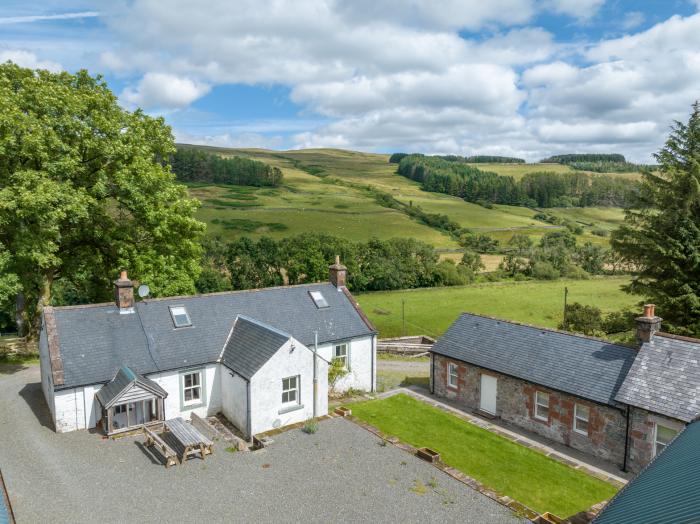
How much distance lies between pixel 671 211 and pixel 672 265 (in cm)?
340

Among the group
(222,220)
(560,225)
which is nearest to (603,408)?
(222,220)

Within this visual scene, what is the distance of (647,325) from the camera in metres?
20.1

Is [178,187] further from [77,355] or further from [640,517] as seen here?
[640,517]

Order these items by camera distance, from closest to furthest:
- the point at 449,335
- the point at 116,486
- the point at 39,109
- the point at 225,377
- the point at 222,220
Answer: the point at 116,486, the point at 225,377, the point at 39,109, the point at 449,335, the point at 222,220

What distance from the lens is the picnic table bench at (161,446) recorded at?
16.5m

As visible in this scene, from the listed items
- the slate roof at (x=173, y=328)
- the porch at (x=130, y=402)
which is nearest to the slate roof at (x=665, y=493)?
the slate roof at (x=173, y=328)

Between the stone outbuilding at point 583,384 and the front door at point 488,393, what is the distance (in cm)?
5

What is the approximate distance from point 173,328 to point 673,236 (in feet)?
94.9

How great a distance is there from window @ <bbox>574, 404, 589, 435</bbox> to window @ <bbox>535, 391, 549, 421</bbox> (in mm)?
1272

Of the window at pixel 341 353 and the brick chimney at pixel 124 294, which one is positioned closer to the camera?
the brick chimney at pixel 124 294

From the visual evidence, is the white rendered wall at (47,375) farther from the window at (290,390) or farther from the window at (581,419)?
the window at (581,419)

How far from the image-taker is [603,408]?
63.8ft

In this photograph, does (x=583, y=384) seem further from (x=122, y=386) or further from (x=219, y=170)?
(x=219, y=170)

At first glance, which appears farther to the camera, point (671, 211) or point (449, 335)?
point (671, 211)
